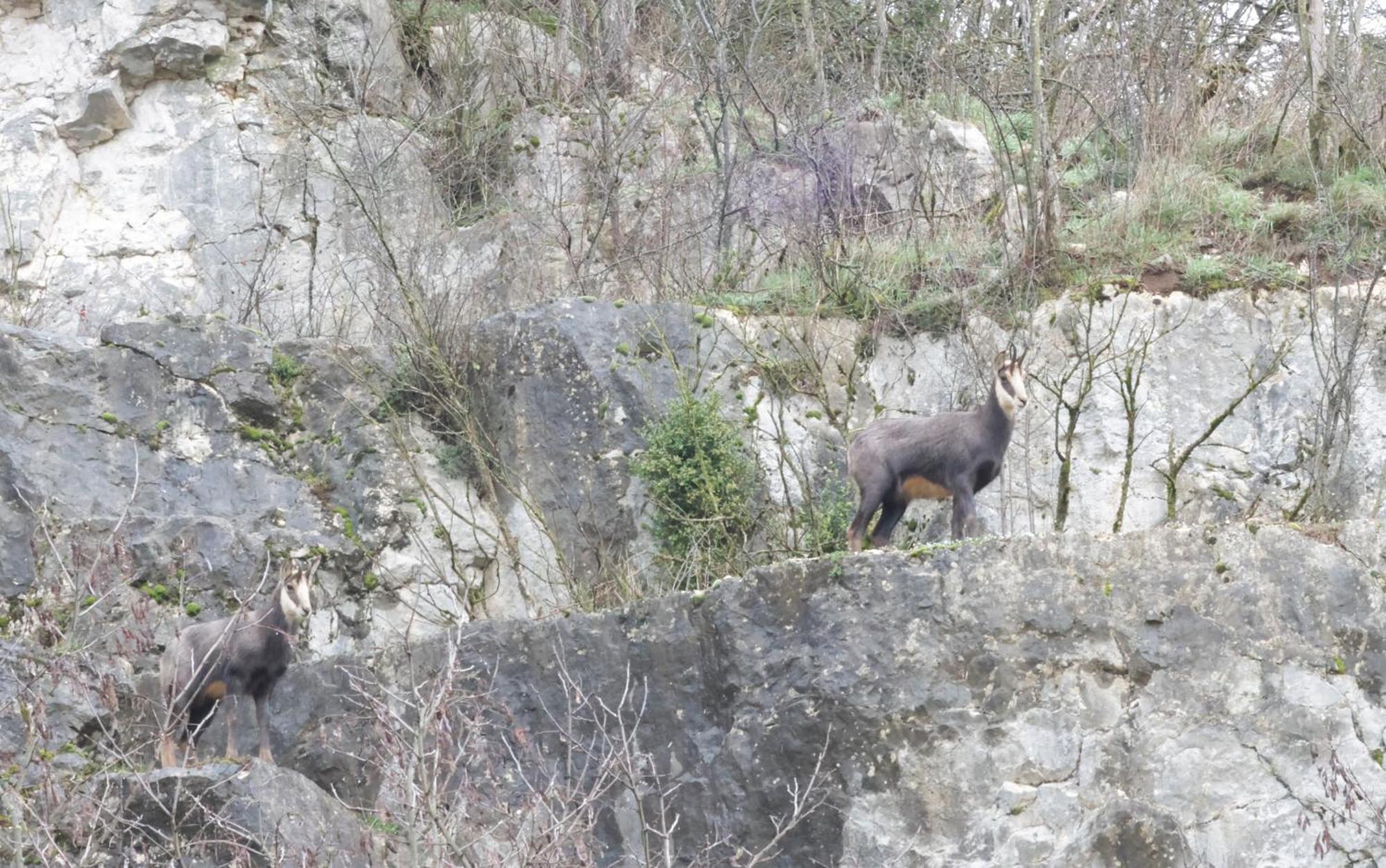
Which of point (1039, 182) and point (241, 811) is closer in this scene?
point (241, 811)

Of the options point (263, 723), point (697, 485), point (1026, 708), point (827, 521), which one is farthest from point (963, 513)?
point (263, 723)

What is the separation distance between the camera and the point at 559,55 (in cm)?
1661

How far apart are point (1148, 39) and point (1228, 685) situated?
9.25 meters

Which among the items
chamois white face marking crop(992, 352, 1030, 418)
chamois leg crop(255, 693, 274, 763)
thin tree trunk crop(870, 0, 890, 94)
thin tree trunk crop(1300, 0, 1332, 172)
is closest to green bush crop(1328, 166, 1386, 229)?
thin tree trunk crop(1300, 0, 1332, 172)

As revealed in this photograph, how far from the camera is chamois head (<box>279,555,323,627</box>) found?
973cm

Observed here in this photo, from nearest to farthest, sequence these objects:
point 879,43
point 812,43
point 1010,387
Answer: point 1010,387
point 812,43
point 879,43

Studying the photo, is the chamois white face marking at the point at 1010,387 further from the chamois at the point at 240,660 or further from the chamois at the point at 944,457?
the chamois at the point at 240,660

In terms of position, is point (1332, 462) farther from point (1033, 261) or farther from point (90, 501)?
point (90, 501)

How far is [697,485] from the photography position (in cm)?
1078

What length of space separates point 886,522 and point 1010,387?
118 centimetres

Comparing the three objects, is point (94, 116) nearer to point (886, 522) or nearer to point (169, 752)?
point (169, 752)

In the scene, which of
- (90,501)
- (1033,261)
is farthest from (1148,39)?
(90,501)

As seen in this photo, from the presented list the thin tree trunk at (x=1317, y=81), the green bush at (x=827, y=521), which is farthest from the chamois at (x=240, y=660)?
the thin tree trunk at (x=1317, y=81)

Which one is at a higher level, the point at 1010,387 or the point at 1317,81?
the point at 1317,81
